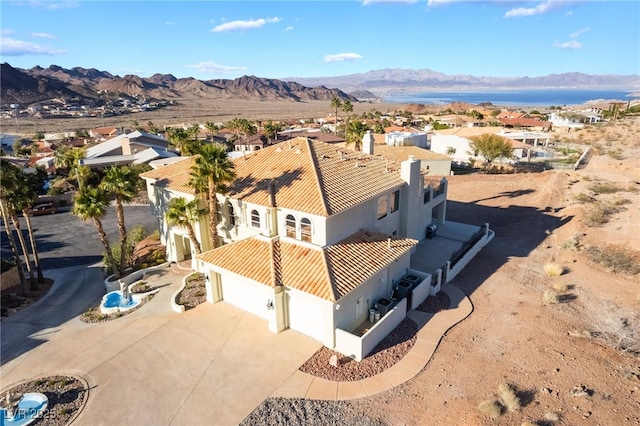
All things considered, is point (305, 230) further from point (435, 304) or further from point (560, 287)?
point (560, 287)

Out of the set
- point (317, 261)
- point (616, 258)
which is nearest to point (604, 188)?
point (616, 258)

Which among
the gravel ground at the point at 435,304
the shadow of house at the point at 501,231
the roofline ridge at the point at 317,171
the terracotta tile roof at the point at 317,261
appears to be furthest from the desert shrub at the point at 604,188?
the roofline ridge at the point at 317,171

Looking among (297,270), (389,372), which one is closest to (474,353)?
(389,372)

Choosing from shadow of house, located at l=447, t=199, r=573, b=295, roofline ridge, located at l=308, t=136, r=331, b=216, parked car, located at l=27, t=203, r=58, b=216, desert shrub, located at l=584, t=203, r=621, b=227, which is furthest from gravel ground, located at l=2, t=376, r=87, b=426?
desert shrub, located at l=584, t=203, r=621, b=227

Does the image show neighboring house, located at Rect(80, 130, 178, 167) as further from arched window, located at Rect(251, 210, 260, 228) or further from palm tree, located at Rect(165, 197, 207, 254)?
arched window, located at Rect(251, 210, 260, 228)

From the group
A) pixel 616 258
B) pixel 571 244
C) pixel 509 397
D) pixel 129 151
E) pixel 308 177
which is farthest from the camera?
pixel 129 151
